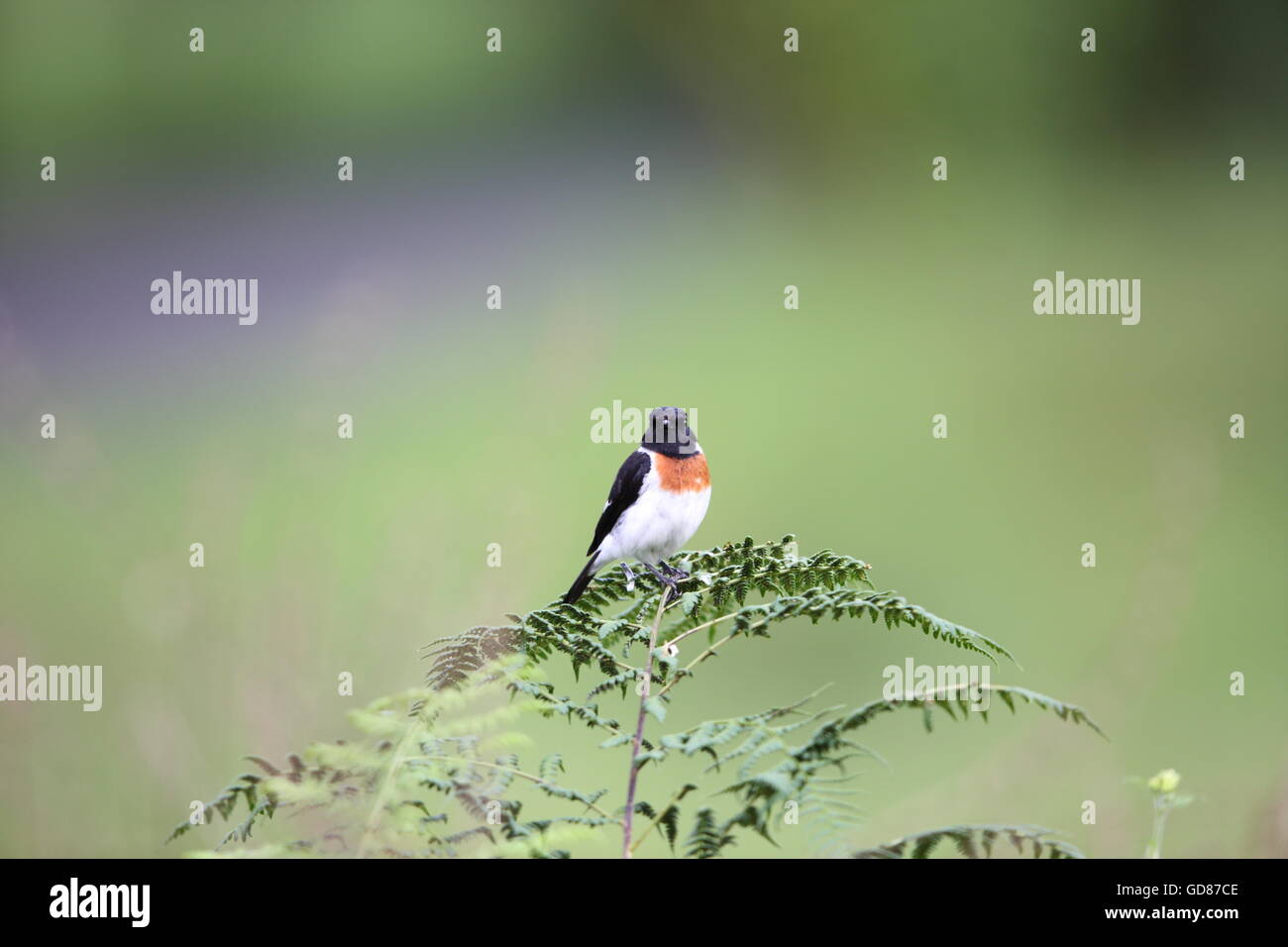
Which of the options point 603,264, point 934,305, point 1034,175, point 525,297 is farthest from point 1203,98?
point 525,297

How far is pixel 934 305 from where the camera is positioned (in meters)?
9.52

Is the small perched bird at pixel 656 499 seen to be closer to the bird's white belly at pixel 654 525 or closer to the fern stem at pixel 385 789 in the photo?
the bird's white belly at pixel 654 525

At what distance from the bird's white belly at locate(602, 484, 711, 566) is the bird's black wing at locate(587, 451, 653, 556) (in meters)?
A: 0.03

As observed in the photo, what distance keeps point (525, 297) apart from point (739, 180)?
8.77 feet

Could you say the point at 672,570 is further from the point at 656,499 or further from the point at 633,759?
the point at 633,759

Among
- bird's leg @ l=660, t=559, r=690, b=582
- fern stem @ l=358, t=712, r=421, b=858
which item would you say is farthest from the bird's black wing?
fern stem @ l=358, t=712, r=421, b=858

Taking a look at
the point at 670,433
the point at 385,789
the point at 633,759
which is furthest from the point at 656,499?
the point at 385,789

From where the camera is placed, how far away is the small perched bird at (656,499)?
3984 mm

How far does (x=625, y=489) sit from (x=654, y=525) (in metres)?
0.19

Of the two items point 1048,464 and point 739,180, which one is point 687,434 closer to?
point 1048,464

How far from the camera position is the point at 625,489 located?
406 centimetres
